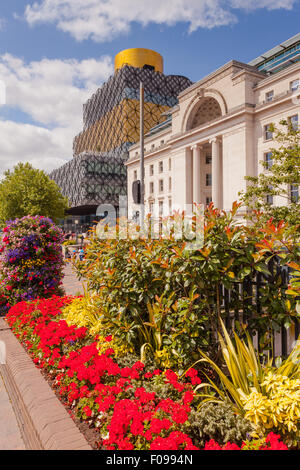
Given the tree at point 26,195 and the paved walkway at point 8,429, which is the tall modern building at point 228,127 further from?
the paved walkway at point 8,429

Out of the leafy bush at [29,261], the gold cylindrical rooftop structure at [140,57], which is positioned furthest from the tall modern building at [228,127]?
the gold cylindrical rooftop structure at [140,57]

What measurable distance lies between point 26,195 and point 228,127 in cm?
2761

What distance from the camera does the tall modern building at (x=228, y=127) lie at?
34.9 m

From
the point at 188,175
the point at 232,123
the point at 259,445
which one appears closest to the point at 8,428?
the point at 259,445

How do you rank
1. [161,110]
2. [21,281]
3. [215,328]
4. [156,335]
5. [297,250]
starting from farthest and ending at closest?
[161,110] → [21,281] → [156,335] → [215,328] → [297,250]

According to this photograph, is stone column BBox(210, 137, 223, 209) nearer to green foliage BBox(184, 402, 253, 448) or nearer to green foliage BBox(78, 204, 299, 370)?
green foliage BBox(78, 204, 299, 370)

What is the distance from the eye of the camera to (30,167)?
4419 centimetres

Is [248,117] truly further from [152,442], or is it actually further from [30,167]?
[152,442]

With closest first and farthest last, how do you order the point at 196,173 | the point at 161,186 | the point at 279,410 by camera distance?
the point at 279,410, the point at 196,173, the point at 161,186

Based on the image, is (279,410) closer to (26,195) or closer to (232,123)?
(232,123)

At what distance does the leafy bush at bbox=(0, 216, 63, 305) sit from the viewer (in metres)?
7.87

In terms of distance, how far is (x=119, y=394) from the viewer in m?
3.21
